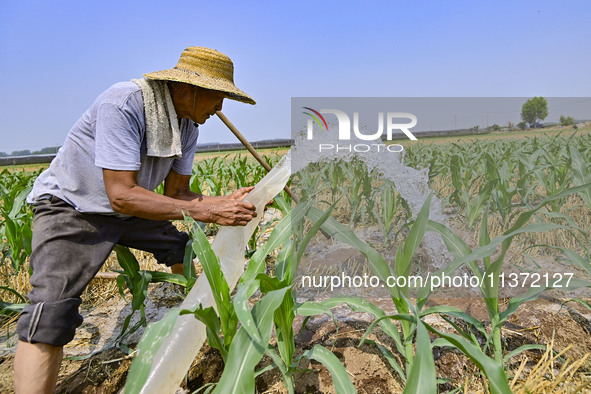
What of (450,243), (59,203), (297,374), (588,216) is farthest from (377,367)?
(588,216)

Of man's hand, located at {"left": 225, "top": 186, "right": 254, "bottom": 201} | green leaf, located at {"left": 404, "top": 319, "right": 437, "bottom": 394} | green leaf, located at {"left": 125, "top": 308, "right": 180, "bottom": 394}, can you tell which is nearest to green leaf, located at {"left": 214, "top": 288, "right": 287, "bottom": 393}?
green leaf, located at {"left": 125, "top": 308, "right": 180, "bottom": 394}

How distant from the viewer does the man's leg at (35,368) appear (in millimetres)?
1243

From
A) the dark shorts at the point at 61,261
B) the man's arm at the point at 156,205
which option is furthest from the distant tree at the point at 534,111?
the dark shorts at the point at 61,261

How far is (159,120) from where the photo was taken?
1463 mm

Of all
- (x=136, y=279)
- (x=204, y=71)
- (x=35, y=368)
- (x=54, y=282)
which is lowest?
(x=35, y=368)

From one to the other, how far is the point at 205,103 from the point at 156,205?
42 cm

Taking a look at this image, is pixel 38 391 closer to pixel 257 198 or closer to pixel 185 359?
pixel 185 359

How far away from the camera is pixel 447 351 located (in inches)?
56.4

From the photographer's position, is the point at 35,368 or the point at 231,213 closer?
the point at 35,368

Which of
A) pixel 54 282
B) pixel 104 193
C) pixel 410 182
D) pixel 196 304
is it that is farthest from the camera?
pixel 410 182

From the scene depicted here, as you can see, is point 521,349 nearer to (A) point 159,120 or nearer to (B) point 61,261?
(A) point 159,120

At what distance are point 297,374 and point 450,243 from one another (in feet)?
2.12


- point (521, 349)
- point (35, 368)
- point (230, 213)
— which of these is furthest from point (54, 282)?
point (521, 349)

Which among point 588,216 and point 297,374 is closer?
point 297,374
